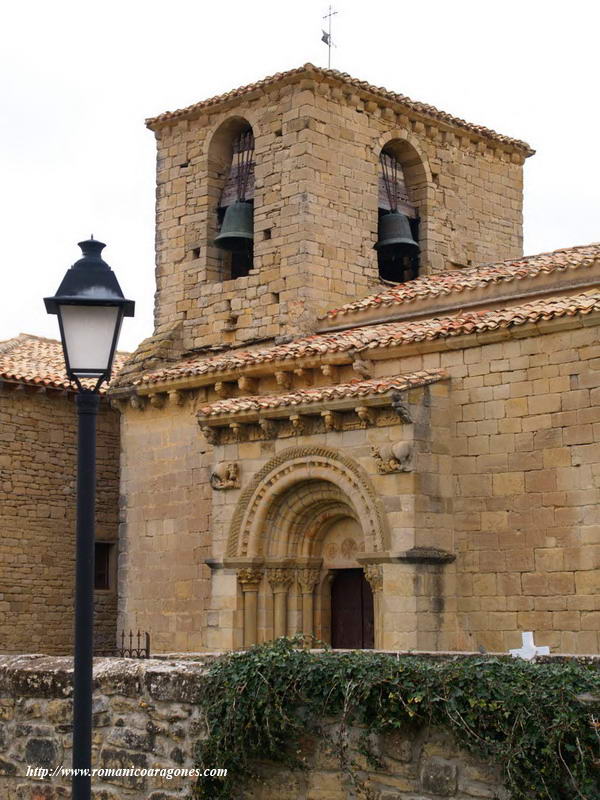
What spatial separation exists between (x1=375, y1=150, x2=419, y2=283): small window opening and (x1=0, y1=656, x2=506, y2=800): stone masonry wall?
44.4 feet

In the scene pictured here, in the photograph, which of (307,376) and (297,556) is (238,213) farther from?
(297,556)

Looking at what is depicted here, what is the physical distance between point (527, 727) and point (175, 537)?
Result: 44.3 ft

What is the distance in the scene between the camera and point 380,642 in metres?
15.2

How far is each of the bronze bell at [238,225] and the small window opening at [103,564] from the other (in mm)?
5736

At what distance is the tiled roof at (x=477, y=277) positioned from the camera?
57.1 feet

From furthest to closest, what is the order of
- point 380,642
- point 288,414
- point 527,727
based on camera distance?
point 288,414, point 380,642, point 527,727

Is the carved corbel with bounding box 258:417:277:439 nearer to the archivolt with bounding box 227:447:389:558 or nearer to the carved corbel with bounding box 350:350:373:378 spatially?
the archivolt with bounding box 227:447:389:558

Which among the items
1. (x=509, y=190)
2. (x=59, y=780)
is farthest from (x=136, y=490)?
(x=59, y=780)

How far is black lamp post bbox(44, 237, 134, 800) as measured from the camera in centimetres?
615

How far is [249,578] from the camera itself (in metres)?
16.9

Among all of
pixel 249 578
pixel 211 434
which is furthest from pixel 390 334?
pixel 249 578

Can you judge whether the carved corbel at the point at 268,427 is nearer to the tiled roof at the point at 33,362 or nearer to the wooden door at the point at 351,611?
the wooden door at the point at 351,611

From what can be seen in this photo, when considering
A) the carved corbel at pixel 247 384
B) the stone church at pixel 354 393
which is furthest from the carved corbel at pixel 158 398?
the carved corbel at pixel 247 384

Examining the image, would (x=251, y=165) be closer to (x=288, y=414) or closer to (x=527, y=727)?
(x=288, y=414)
